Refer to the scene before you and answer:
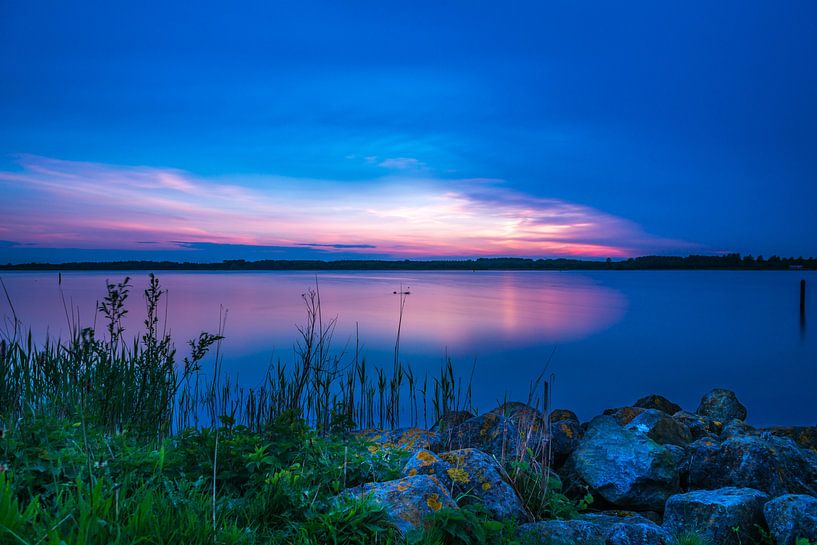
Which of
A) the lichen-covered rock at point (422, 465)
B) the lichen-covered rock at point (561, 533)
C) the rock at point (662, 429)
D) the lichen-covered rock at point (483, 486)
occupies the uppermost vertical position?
the lichen-covered rock at point (422, 465)

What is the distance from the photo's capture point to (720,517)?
4551 mm

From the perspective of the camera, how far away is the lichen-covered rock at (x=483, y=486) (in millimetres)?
3773

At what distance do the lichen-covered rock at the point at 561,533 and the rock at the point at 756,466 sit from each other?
325 cm

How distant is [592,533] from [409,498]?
1.42m

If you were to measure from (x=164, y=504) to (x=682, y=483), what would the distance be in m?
6.12

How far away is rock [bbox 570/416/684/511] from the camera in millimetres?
5645

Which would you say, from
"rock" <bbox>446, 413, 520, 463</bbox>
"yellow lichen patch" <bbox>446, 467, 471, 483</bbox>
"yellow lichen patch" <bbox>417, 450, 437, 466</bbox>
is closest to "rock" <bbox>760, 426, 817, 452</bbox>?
"rock" <bbox>446, 413, 520, 463</bbox>

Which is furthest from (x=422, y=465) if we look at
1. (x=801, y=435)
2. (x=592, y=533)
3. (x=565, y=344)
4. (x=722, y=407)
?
(x=565, y=344)

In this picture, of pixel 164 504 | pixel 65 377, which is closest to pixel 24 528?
pixel 164 504

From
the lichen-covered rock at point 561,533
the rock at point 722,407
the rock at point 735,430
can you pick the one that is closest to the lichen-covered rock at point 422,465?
the lichen-covered rock at point 561,533

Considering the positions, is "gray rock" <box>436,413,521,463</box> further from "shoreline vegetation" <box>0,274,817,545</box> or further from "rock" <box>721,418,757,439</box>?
"rock" <box>721,418,757,439</box>

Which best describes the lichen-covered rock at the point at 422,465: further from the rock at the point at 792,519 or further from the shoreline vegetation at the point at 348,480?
the rock at the point at 792,519

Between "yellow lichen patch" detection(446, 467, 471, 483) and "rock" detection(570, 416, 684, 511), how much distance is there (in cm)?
259

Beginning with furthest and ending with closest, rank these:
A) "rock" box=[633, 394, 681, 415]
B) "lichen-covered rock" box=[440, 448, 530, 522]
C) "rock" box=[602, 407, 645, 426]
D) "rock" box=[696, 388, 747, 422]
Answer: "rock" box=[633, 394, 681, 415], "rock" box=[696, 388, 747, 422], "rock" box=[602, 407, 645, 426], "lichen-covered rock" box=[440, 448, 530, 522]
